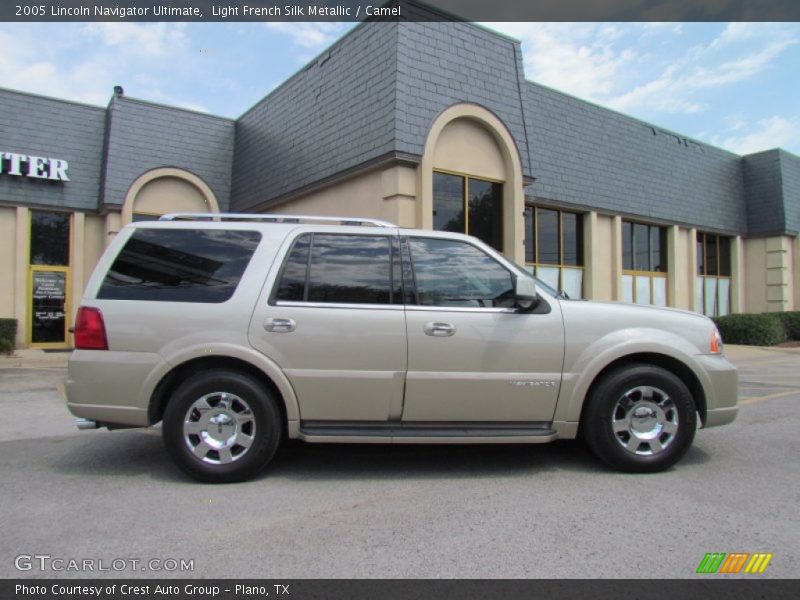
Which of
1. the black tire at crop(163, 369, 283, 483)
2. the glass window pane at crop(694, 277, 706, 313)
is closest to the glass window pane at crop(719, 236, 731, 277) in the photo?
the glass window pane at crop(694, 277, 706, 313)

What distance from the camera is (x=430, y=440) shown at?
4.28 m

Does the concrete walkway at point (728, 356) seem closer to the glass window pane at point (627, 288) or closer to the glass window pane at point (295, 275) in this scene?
the glass window pane at point (627, 288)

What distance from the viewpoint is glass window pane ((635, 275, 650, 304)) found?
17.2m

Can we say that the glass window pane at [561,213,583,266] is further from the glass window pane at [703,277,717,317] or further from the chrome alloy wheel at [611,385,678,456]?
the chrome alloy wheel at [611,385,678,456]

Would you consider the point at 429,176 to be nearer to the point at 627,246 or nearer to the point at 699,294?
the point at 627,246

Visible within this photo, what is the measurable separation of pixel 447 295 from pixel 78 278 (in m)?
14.1

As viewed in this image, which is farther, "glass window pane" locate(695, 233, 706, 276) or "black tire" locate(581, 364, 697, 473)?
"glass window pane" locate(695, 233, 706, 276)

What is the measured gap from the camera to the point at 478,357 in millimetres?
4352

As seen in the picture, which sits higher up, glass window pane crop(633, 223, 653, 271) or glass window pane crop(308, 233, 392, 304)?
glass window pane crop(633, 223, 653, 271)

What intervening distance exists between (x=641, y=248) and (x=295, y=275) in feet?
51.2

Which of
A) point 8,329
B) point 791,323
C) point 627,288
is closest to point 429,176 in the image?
point 627,288

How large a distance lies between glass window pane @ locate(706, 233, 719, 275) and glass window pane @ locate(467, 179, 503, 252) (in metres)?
11.7

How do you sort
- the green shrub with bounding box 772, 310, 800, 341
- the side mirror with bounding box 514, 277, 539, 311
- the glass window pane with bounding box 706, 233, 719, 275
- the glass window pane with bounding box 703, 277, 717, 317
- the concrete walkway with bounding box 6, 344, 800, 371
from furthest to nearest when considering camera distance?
the glass window pane with bounding box 706, 233, 719, 275 → the glass window pane with bounding box 703, 277, 717, 317 → the green shrub with bounding box 772, 310, 800, 341 → the concrete walkway with bounding box 6, 344, 800, 371 → the side mirror with bounding box 514, 277, 539, 311

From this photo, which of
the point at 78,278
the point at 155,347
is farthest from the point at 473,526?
the point at 78,278
